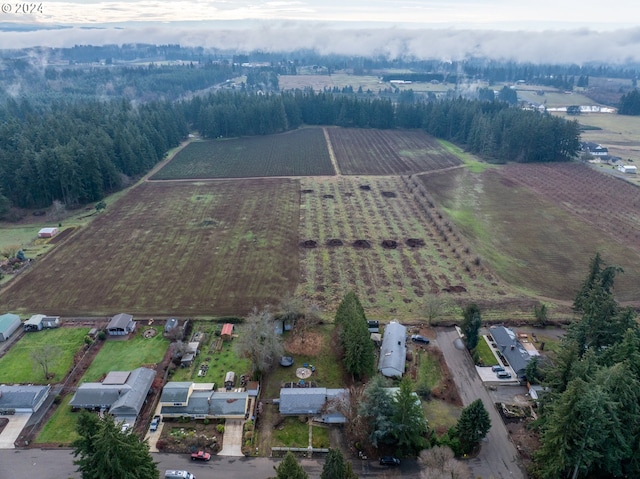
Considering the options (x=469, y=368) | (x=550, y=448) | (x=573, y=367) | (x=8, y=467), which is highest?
(x=573, y=367)

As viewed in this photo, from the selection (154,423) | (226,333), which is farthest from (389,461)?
(226,333)

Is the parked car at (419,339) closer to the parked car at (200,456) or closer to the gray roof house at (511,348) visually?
the gray roof house at (511,348)

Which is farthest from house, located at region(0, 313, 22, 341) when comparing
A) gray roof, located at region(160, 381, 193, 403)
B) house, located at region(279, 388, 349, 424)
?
house, located at region(279, 388, 349, 424)

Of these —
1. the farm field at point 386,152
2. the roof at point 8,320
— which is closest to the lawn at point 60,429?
the roof at point 8,320

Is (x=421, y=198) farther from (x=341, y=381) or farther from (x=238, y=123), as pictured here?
(x=238, y=123)

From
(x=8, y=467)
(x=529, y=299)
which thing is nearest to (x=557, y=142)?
(x=529, y=299)
